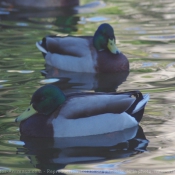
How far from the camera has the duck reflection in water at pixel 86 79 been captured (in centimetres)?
1087

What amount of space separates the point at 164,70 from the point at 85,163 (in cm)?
436

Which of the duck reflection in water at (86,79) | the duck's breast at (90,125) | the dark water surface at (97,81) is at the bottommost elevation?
the duck reflection in water at (86,79)

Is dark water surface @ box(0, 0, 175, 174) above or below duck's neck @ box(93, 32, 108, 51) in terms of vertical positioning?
below

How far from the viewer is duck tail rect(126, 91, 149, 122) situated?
8648mm

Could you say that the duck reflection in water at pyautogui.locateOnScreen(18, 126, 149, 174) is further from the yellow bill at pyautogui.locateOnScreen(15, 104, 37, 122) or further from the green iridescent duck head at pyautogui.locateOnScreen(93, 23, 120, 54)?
the green iridescent duck head at pyautogui.locateOnScreen(93, 23, 120, 54)

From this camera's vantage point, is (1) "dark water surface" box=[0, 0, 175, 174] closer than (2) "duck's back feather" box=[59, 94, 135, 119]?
Yes

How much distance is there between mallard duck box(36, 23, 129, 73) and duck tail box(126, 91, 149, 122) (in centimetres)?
303

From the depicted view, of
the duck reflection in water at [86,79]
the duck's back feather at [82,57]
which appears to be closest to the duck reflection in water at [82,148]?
the duck reflection in water at [86,79]

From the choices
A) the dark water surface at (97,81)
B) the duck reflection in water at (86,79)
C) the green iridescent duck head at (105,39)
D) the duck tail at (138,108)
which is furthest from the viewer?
the green iridescent duck head at (105,39)

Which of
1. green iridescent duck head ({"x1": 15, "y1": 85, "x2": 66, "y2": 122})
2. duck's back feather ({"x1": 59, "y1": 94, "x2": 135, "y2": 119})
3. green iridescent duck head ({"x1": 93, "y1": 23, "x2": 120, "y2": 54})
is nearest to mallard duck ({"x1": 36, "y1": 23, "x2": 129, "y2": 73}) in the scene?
green iridescent duck head ({"x1": 93, "y1": 23, "x2": 120, "y2": 54})

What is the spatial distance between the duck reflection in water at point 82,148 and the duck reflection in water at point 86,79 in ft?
7.39

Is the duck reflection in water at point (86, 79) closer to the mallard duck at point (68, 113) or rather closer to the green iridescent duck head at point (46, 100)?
the mallard duck at point (68, 113)

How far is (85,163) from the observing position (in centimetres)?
752

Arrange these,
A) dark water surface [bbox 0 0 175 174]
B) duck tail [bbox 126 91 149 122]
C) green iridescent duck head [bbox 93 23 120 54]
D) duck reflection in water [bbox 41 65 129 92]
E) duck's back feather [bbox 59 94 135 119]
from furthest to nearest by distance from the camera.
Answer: green iridescent duck head [bbox 93 23 120 54] < duck reflection in water [bbox 41 65 129 92] < duck tail [bbox 126 91 149 122] < duck's back feather [bbox 59 94 135 119] < dark water surface [bbox 0 0 175 174]
